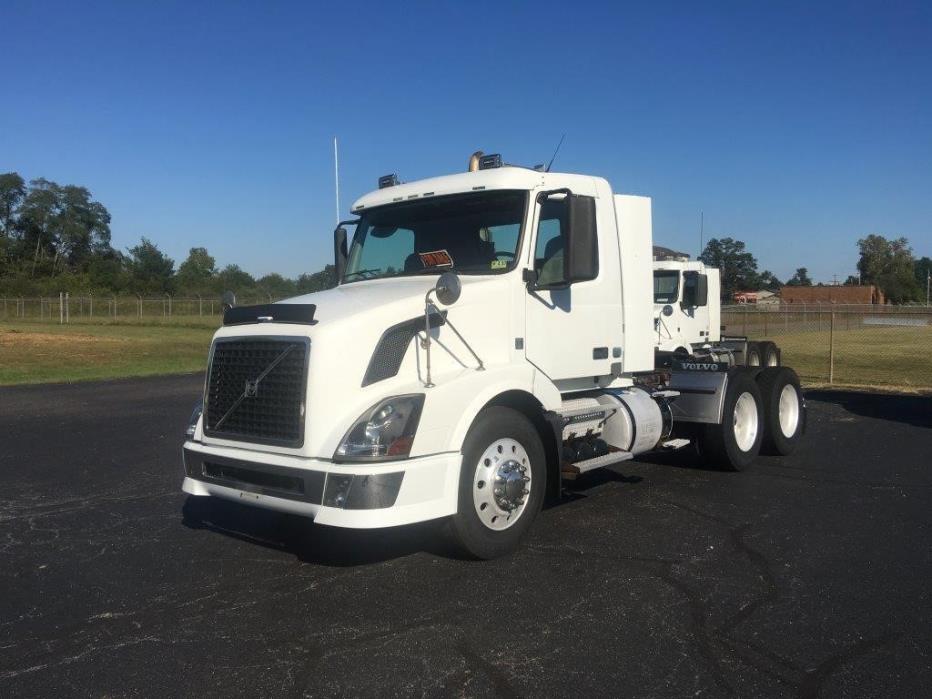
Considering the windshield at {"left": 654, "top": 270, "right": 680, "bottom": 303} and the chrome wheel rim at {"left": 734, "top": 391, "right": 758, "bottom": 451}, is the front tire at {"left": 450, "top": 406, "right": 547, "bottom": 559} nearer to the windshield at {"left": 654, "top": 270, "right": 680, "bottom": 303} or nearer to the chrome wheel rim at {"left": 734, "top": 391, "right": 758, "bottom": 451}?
the chrome wheel rim at {"left": 734, "top": 391, "right": 758, "bottom": 451}

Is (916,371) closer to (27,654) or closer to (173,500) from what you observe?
(173,500)

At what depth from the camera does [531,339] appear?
6102mm

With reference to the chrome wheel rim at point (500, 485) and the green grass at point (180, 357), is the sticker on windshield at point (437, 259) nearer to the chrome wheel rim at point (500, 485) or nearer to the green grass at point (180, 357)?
the chrome wheel rim at point (500, 485)

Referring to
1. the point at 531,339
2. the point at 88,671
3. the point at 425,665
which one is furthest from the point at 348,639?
the point at 531,339

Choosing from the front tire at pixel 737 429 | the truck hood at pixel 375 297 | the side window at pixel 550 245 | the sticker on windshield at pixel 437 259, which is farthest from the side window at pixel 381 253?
the front tire at pixel 737 429

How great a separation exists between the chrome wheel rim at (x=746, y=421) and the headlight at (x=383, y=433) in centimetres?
497

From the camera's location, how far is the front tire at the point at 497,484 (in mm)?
5277

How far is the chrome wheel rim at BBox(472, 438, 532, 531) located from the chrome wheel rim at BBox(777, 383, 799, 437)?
5122mm

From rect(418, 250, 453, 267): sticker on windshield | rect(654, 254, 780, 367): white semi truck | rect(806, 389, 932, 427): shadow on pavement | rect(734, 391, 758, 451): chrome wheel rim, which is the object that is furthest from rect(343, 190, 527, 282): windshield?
rect(654, 254, 780, 367): white semi truck

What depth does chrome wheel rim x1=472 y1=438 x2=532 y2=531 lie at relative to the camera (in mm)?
5422

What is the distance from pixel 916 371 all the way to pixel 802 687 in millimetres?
20729

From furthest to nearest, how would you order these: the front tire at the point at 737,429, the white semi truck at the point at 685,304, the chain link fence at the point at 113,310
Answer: the chain link fence at the point at 113,310, the white semi truck at the point at 685,304, the front tire at the point at 737,429

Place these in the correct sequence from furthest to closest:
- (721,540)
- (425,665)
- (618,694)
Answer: (721,540) → (425,665) → (618,694)

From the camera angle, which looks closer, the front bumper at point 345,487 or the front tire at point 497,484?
the front bumper at point 345,487
